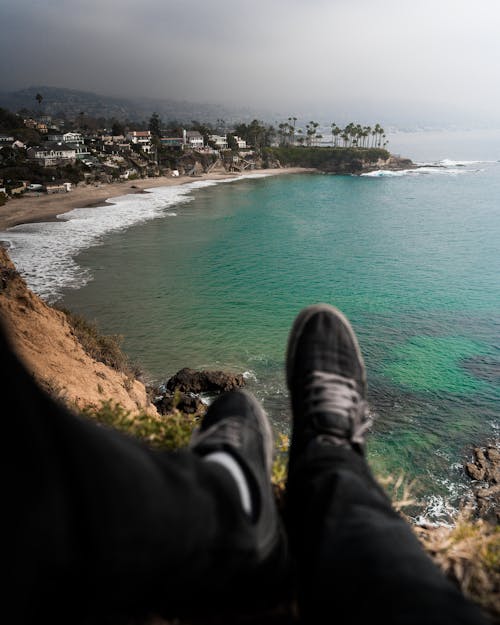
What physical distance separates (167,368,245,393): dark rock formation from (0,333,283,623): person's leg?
11.5 metres

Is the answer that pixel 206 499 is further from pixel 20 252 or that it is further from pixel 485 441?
pixel 20 252

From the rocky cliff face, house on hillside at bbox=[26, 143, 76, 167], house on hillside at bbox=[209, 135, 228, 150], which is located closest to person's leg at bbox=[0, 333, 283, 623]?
the rocky cliff face

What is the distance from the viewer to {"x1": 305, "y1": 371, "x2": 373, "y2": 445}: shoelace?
6.84ft

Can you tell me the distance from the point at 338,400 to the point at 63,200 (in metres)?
56.2

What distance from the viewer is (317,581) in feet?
4.14

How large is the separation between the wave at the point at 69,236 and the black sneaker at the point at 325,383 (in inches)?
820

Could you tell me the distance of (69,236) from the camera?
35.4 m

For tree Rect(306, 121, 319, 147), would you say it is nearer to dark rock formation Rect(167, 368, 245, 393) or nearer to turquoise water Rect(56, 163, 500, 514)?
turquoise water Rect(56, 163, 500, 514)

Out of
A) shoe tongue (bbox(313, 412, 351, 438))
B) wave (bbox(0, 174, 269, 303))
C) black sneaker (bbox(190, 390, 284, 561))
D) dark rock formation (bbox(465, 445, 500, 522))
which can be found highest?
black sneaker (bbox(190, 390, 284, 561))

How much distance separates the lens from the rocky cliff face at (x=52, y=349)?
23.4ft

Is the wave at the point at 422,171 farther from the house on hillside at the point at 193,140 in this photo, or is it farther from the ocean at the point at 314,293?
the house on hillside at the point at 193,140

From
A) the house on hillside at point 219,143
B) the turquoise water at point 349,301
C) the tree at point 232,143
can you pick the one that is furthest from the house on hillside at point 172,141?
the turquoise water at point 349,301

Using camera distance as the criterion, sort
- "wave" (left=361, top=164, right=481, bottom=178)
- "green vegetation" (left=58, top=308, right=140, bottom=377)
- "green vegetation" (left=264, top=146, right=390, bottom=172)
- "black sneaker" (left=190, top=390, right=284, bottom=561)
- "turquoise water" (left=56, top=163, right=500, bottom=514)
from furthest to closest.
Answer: "green vegetation" (left=264, top=146, right=390, bottom=172) → "wave" (left=361, top=164, right=481, bottom=178) → "turquoise water" (left=56, top=163, right=500, bottom=514) → "green vegetation" (left=58, top=308, right=140, bottom=377) → "black sneaker" (left=190, top=390, right=284, bottom=561)

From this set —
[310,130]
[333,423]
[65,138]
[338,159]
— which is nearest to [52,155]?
[65,138]
